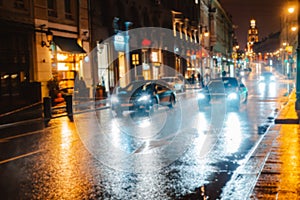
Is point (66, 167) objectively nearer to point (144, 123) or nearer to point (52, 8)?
point (144, 123)

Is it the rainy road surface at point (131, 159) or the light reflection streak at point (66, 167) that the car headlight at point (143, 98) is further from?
the light reflection streak at point (66, 167)

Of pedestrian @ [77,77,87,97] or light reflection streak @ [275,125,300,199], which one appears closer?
light reflection streak @ [275,125,300,199]

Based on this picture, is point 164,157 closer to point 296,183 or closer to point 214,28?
point 296,183

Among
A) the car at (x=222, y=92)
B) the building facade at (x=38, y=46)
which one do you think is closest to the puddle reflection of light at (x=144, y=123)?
the car at (x=222, y=92)

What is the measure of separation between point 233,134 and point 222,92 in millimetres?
10814

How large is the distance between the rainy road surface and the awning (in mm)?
13236

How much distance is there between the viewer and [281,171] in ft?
27.2

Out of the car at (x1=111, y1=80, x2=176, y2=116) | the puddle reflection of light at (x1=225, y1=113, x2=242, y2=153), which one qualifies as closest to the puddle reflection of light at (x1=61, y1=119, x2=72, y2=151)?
the puddle reflection of light at (x1=225, y1=113, x2=242, y2=153)

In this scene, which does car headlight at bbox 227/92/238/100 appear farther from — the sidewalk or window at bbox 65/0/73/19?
window at bbox 65/0/73/19

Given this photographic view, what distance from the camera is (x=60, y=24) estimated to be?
3069 cm

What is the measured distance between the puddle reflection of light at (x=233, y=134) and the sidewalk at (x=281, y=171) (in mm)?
1015

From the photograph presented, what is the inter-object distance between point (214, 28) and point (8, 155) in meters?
79.1

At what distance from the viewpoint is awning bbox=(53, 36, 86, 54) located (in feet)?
98.4

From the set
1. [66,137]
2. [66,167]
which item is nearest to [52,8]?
[66,137]
